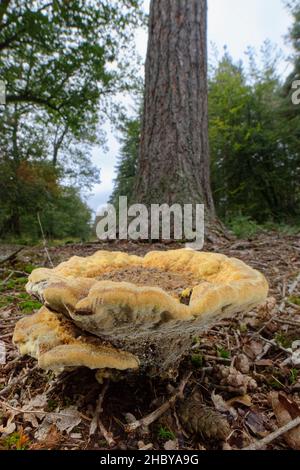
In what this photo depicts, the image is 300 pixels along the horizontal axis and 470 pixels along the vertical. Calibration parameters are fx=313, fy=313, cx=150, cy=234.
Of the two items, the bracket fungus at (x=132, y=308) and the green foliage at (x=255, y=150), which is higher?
the green foliage at (x=255, y=150)

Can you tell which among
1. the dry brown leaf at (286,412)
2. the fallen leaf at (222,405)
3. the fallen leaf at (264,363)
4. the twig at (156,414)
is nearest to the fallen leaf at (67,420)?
the twig at (156,414)

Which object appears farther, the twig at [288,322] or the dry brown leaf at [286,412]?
the twig at [288,322]

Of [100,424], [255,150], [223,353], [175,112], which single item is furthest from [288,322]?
[255,150]

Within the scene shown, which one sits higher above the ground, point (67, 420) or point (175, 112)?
point (175, 112)

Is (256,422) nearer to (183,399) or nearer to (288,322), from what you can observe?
(183,399)

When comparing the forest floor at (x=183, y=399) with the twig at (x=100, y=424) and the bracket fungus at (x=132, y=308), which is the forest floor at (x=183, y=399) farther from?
the bracket fungus at (x=132, y=308)

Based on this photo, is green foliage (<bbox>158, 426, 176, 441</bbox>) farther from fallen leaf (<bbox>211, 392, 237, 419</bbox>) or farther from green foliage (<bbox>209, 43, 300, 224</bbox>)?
green foliage (<bbox>209, 43, 300, 224</bbox>)
